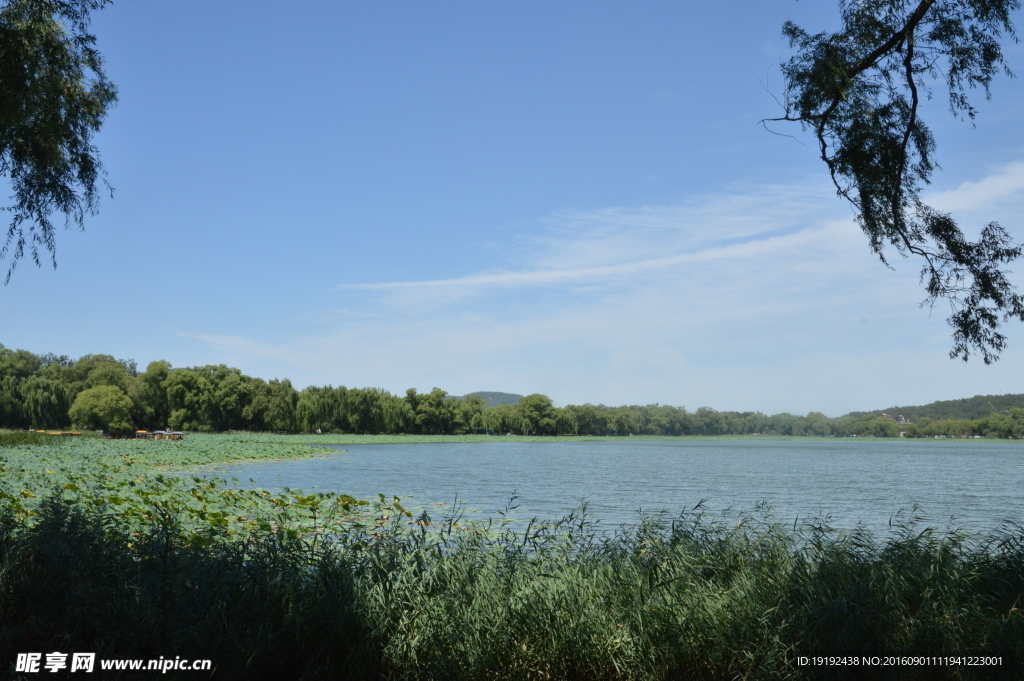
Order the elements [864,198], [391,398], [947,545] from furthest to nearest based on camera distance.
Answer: [391,398]
[864,198]
[947,545]

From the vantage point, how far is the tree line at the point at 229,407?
68188 millimetres

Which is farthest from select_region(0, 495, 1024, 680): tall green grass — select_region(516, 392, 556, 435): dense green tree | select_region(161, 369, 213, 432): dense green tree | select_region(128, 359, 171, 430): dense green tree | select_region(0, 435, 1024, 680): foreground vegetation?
select_region(516, 392, 556, 435): dense green tree

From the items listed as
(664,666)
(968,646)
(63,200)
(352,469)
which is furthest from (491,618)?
(352,469)

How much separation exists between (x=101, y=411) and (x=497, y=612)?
7501 cm

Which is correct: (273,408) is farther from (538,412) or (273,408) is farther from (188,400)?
(538,412)

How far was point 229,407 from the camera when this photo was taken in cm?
7912

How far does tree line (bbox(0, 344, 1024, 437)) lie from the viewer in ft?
224

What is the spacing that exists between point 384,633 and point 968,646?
3.58m

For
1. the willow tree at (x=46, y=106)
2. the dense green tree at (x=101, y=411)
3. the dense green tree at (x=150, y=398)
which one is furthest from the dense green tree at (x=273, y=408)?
the willow tree at (x=46, y=106)

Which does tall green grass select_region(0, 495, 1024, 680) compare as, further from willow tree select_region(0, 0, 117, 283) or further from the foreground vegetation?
willow tree select_region(0, 0, 117, 283)

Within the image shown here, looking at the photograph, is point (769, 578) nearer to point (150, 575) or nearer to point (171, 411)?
point (150, 575)

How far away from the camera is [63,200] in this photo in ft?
26.0

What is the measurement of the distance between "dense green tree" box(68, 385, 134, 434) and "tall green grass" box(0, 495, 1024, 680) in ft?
238

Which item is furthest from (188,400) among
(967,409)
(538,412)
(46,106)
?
(967,409)
